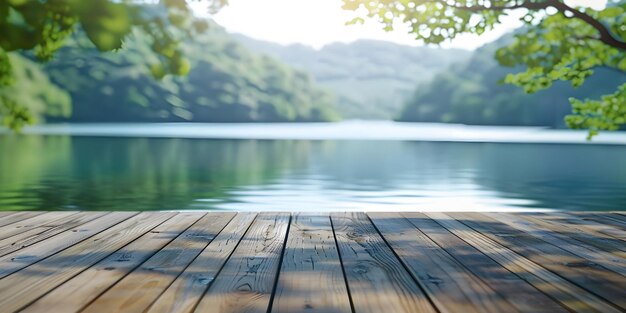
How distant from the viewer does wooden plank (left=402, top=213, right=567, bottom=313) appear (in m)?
3.11

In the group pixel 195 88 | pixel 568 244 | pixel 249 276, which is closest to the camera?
pixel 249 276

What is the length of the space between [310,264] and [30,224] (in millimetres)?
2709

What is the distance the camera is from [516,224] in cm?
572

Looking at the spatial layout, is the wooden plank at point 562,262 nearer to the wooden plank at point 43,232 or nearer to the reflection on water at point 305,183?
the wooden plank at point 43,232

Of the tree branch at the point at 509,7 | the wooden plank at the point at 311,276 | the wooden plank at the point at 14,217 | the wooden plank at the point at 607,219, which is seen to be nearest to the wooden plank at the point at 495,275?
the wooden plank at the point at 311,276

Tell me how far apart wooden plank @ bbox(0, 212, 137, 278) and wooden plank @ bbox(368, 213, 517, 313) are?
83.0 inches

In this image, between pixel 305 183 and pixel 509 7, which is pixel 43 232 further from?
pixel 305 183

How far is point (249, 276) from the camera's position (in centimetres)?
361

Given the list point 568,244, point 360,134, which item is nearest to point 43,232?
point 568,244

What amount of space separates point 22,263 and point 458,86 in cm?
12001

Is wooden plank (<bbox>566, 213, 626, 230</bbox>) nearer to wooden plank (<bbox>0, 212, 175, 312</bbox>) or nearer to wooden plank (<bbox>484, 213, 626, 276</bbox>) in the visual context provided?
wooden plank (<bbox>484, 213, 626, 276</bbox>)

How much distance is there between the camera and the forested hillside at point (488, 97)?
96.3 metres

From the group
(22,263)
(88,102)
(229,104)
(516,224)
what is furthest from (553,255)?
(229,104)

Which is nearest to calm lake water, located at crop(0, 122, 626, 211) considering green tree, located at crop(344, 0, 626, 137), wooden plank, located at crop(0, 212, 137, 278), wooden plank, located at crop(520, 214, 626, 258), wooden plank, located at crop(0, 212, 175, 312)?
green tree, located at crop(344, 0, 626, 137)
